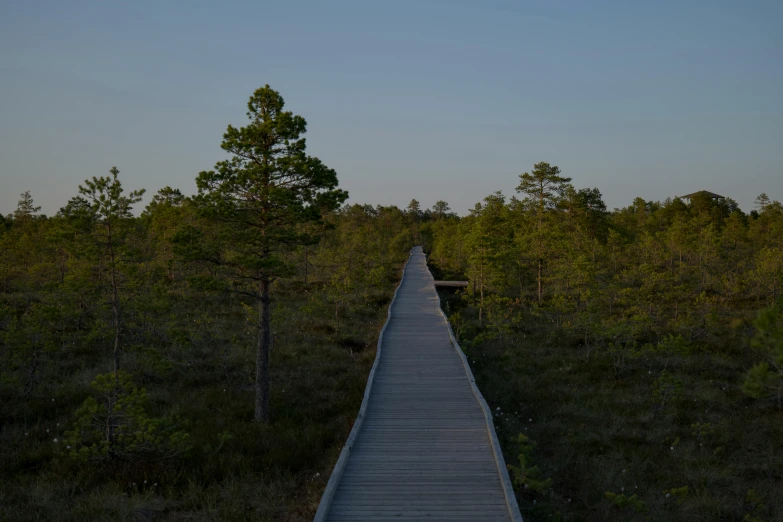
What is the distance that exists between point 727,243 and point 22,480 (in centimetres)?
4680

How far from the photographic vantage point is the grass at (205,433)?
6691 millimetres

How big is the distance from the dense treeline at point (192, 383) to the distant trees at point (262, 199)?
0.03 metres

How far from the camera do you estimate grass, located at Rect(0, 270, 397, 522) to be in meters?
6.69

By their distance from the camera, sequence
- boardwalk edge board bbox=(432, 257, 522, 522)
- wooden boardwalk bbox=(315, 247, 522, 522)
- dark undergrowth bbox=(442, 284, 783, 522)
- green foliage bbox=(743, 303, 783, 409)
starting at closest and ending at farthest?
1. green foliage bbox=(743, 303, 783, 409)
2. boardwalk edge board bbox=(432, 257, 522, 522)
3. wooden boardwalk bbox=(315, 247, 522, 522)
4. dark undergrowth bbox=(442, 284, 783, 522)

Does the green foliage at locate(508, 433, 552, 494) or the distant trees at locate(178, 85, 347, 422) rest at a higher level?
the distant trees at locate(178, 85, 347, 422)

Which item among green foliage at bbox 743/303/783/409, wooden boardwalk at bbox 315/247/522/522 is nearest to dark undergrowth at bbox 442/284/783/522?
wooden boardwalk at bbox 315/247/522/522

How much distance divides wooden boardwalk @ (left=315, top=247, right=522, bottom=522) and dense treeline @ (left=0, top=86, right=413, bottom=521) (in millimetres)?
714

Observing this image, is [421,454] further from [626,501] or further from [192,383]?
[192,383]

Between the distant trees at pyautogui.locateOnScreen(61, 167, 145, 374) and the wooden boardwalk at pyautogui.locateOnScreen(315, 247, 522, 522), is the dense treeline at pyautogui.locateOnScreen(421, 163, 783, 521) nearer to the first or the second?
the wooden boardwalk at pyautogui.locateOnScreen(315, 247, 522, 522)

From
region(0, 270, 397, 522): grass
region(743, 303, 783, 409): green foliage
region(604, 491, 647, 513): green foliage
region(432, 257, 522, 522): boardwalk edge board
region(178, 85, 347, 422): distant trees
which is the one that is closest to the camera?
region(743, 303, 783, 409): green foliage

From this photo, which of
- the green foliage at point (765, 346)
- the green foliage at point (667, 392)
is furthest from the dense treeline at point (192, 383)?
the green foliage at point (667, 392)

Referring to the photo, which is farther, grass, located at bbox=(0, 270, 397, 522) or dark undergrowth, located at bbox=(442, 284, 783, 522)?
dark undergrowth, located at bbox=(442, 284, 783, 522)

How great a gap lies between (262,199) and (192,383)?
5.98 m

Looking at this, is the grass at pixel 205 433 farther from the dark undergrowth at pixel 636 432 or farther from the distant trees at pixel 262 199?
the dark undergrowth at pixel 636 432
